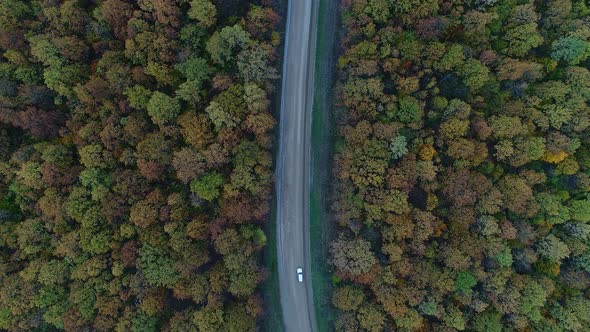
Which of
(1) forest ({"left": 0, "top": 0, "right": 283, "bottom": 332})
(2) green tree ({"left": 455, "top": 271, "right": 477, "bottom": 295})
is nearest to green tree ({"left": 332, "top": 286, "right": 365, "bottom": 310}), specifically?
(1) forest ({"left": 0, "top": 0, "right": 283, "bottom": 332})

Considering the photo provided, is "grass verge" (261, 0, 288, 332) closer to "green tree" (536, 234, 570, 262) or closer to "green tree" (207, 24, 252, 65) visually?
"green tree" (207, 24, 252, 65)

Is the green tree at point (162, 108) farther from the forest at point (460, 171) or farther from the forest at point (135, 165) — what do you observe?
the forest at point (460, 171)

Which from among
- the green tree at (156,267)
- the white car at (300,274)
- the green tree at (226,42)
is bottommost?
the white car at (300,274)

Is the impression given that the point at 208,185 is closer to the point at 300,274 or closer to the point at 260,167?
the point at 260,167

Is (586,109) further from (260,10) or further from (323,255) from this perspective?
(260,10)

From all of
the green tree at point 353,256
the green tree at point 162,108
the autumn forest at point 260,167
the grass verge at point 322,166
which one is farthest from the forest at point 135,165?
the green tree at point 353,256

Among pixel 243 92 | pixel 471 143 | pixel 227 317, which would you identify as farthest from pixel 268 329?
pixel 471 143
